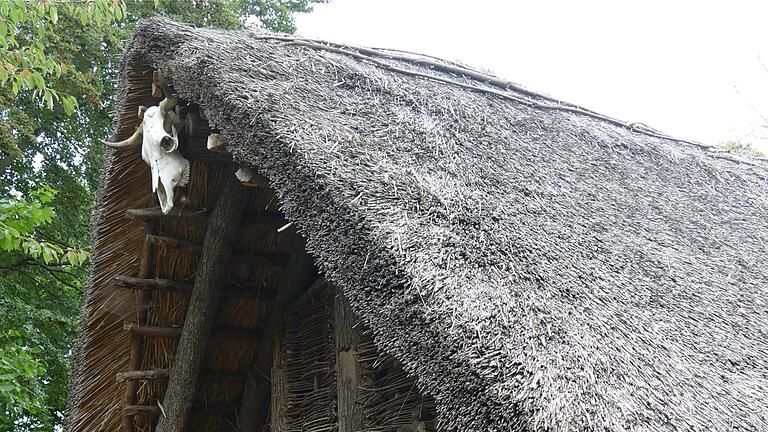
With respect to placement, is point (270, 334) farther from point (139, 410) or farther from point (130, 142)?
point (130, 142)

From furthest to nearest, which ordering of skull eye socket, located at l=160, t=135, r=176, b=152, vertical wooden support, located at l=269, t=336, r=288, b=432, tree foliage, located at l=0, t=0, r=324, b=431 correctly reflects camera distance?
tree foliage, located at l=0, t=0, r=324, b=431 < vertical wooden support, located at l=269, t=336, r=288, b=432 < skull eye socket, located at l=160, t=135, r=176, b=152

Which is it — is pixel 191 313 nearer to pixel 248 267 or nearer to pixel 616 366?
pixel 248 267

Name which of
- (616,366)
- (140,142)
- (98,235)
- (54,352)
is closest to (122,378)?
(98,235)

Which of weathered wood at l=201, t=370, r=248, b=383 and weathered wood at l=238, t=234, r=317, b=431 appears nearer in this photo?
weathered wood at l=238, t=234, r=317, b=431

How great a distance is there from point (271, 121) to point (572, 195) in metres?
1.43

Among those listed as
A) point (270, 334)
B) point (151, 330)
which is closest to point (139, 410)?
point (151, 330)

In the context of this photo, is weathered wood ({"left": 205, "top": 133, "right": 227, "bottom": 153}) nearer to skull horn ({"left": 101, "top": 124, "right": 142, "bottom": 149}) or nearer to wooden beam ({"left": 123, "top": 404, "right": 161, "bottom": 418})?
skull horn ({"left": 101, "top": 124, "right": 142, "bottom": 149})

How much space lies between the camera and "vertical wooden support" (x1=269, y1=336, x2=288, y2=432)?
12.6 feet

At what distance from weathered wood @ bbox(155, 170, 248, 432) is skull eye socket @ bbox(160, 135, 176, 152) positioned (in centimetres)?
46

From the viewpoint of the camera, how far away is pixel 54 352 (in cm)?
878

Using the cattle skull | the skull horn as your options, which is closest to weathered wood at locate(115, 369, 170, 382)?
the cattle skull

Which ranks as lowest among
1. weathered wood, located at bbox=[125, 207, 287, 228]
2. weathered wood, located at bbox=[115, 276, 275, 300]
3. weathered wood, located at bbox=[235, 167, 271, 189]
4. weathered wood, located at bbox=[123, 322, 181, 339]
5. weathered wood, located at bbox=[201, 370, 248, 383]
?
weathered wood, located at bbox=[201, 370, 248, 383]

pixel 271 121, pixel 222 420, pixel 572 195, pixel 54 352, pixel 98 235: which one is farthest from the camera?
pixel 54 352

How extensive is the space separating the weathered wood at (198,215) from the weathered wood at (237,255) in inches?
4.3
